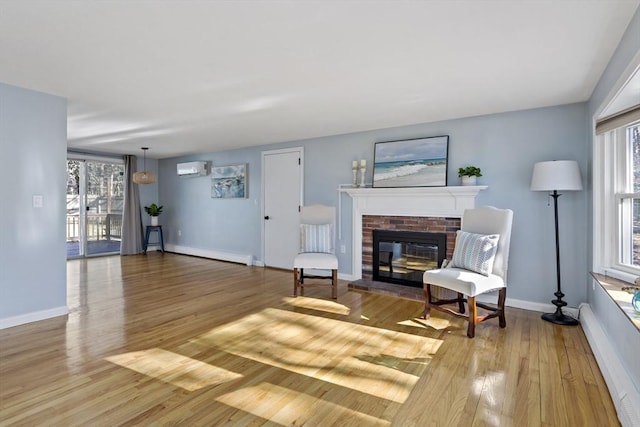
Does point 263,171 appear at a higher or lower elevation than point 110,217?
higher

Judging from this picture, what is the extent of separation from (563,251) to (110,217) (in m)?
7.93

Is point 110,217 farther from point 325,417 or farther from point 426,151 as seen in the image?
point 325,417

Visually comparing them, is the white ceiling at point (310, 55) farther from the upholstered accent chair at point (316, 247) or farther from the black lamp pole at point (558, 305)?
the upholstered accent chair at point (316, 247)

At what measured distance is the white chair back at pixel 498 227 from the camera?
124 inches

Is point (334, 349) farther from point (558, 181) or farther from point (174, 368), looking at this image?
point (558, 181)

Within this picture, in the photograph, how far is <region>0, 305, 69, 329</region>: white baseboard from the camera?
3.01 m

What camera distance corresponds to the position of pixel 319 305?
12.2ft

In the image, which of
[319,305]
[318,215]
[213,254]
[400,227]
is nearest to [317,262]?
[319,305]

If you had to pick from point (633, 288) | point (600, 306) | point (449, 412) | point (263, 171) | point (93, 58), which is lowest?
point (449, 412)

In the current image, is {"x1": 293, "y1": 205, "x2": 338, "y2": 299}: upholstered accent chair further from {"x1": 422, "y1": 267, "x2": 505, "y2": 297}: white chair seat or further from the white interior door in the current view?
{"x1": 422, "y1": 267, "x2": 505, "y2": 297}: white chair seat

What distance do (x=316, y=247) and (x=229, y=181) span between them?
285cm

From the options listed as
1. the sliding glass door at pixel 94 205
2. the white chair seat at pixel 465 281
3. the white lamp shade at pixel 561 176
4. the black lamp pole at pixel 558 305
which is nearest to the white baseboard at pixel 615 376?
the black lamp pole at pixel 558 305

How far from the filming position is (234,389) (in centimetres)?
203

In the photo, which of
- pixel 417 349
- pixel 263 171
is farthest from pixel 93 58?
pixel 263 171
